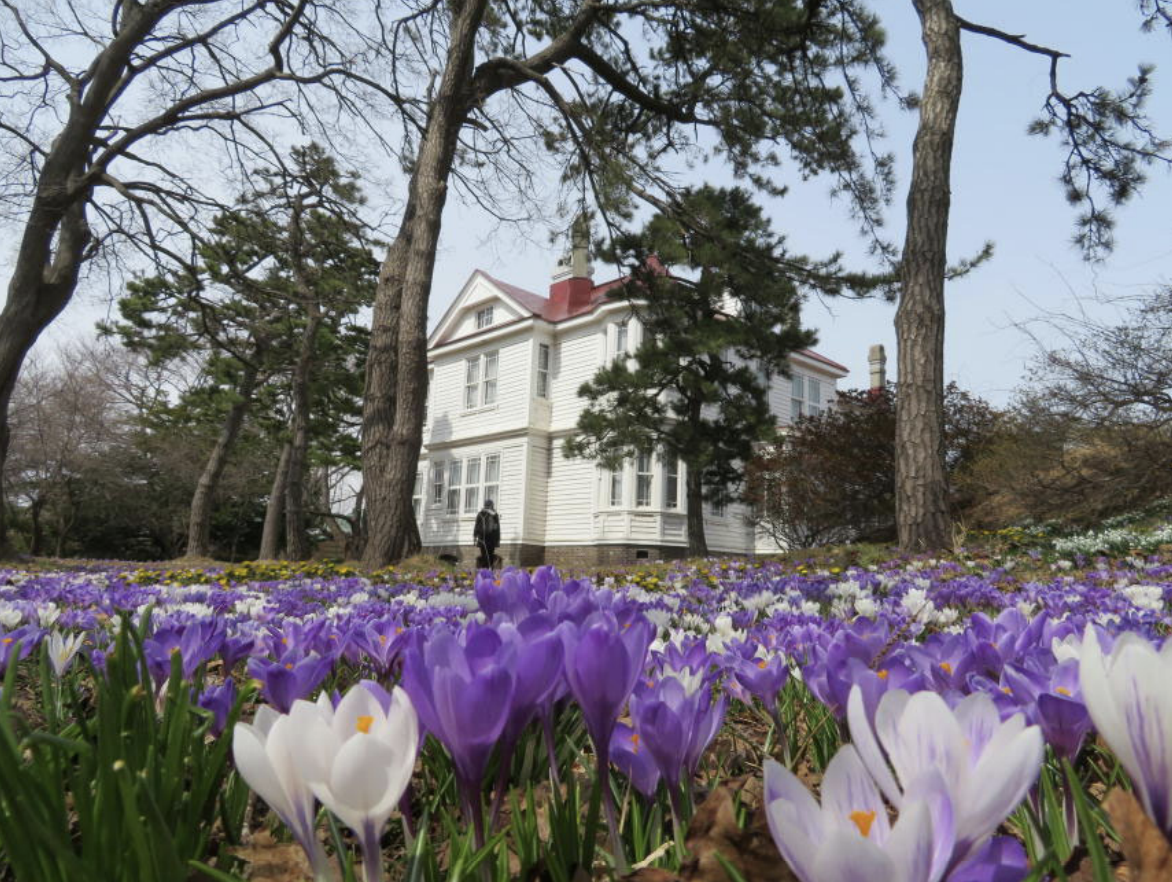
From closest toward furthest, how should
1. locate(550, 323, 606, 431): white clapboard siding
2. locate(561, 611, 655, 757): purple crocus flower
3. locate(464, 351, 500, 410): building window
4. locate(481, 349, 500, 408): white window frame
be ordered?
locate(561, 611, 655, 757): purple crocus flower → locate(550, 323, 606, 431): white clapboard siding → locate(481, 349, 500, 408): white window frame → locate(464, 351, 500, 410): building window

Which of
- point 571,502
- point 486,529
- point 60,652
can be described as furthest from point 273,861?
point 571,502

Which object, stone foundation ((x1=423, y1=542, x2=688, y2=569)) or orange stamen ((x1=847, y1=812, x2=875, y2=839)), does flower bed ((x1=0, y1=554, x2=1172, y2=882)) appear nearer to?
orange stamen ((x1=847, y1=812, x2=875, y2=839))

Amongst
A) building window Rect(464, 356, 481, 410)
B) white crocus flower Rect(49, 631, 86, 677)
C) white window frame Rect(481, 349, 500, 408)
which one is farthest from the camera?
building window Rect(464, 356, 481, 410)

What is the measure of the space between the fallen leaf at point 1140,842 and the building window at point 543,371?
23.5 metres

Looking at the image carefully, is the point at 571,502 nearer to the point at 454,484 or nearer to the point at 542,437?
the point at 542,437

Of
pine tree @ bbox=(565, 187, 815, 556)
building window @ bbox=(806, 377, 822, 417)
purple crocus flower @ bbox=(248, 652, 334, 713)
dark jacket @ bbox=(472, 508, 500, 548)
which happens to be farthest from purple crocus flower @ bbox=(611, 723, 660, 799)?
building window @ bbox=(806, 377, 822, 417)

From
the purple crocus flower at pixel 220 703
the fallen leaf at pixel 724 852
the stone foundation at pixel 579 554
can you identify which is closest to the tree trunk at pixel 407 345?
the purple crocus flower at pixel 220 703

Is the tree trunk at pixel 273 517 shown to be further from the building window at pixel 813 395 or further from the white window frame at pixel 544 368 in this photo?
the building window at pixel 813 395

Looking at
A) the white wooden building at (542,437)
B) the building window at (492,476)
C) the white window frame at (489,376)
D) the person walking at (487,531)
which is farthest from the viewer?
the white window frame at (489,376)

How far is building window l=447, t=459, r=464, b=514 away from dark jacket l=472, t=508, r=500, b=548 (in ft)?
29.2

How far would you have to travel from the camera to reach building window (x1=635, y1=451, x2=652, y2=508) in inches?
822

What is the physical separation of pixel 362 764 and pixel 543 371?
2364cm

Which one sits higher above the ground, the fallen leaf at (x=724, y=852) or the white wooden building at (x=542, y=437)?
the white wooden building at (x=542, y=437)

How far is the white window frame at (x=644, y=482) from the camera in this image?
20844mm
